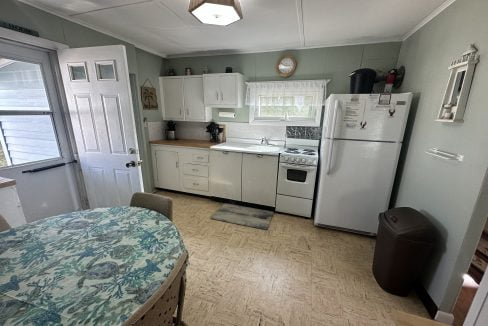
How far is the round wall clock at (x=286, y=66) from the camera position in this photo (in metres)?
2.87

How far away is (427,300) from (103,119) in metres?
3.34

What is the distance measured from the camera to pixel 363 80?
2.21 meters

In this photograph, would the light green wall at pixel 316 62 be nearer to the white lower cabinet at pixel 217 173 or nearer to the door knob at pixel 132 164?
the white lower cabinet at pixel 217 173

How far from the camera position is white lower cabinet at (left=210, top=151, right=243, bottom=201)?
294 cm

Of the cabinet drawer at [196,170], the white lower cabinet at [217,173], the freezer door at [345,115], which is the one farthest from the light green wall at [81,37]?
the freezer door at [345,115]

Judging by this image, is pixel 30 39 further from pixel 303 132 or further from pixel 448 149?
pixel 448 149

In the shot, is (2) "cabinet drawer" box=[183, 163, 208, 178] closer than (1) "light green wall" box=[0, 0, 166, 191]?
No

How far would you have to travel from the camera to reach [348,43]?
2600mm

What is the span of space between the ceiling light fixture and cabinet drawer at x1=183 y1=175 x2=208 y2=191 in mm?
2223

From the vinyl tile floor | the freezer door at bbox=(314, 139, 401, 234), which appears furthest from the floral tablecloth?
the freezer door at bbox=(314, 139, 401, 234)

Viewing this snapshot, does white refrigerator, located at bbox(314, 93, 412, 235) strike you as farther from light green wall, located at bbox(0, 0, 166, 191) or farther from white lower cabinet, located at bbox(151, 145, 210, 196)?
light green wall, located at bbox(0, 0, 166, 191)

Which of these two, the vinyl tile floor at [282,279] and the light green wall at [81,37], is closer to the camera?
the vinyl tile floor at [282,279]

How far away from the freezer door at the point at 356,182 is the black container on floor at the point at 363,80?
0.64 m

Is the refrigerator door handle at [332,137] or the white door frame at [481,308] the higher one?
the refrigerator door handle at [332,137]
